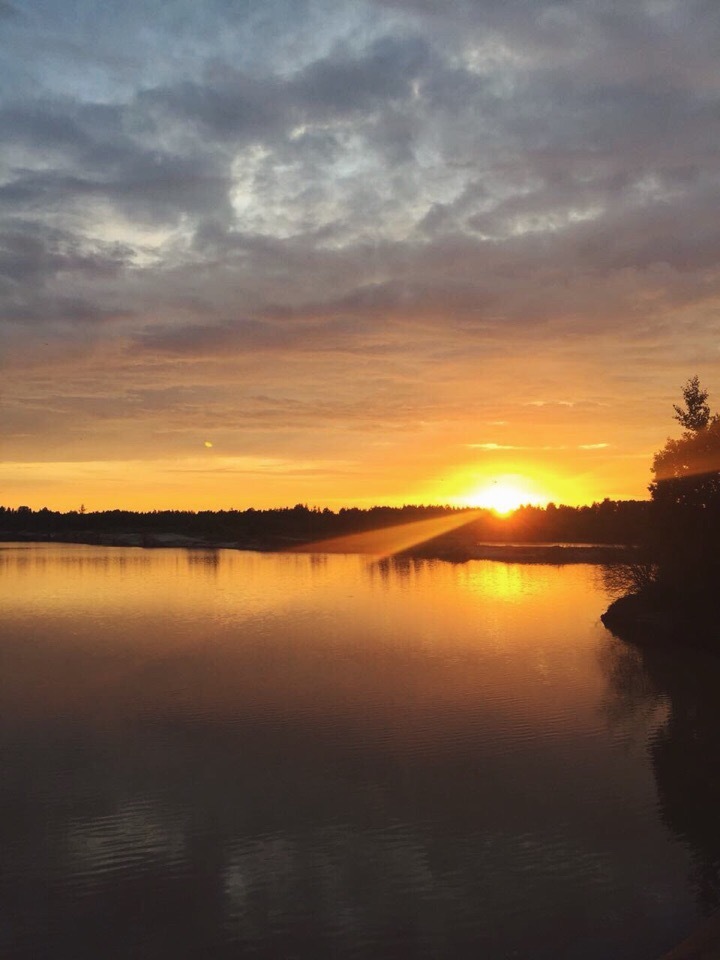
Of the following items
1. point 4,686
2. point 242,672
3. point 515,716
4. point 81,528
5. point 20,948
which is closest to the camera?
point 20,948

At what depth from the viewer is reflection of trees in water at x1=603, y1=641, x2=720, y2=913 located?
12630mm

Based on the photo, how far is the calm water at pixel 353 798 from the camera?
10.1 meters

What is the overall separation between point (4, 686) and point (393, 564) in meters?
60.4

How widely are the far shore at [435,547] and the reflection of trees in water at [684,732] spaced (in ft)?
32.5

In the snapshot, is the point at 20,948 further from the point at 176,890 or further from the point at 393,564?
the point at 393,564

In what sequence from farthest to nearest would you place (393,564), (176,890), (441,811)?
(393,564)
(441,811)
(176,890)

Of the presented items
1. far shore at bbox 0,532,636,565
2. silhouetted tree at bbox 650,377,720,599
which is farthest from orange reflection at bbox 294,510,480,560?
silhouetted tree at bbox 650,377,720,599

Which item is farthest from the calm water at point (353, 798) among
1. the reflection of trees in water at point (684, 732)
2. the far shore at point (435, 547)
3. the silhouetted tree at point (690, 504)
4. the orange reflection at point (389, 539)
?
the orange reflection at point (389, 539)

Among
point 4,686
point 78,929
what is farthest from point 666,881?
point 4,686

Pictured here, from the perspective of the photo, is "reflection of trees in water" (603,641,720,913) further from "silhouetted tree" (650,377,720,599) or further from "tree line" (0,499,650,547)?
"tree line" (0,499,650,547)

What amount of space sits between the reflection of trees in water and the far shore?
390 inches

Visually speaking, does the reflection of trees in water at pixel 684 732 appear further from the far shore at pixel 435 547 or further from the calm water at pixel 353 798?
the far shore at pixel 435 547

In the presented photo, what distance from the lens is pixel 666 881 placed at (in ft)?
37.1

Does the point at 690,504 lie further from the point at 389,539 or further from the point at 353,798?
the point at 389,539
